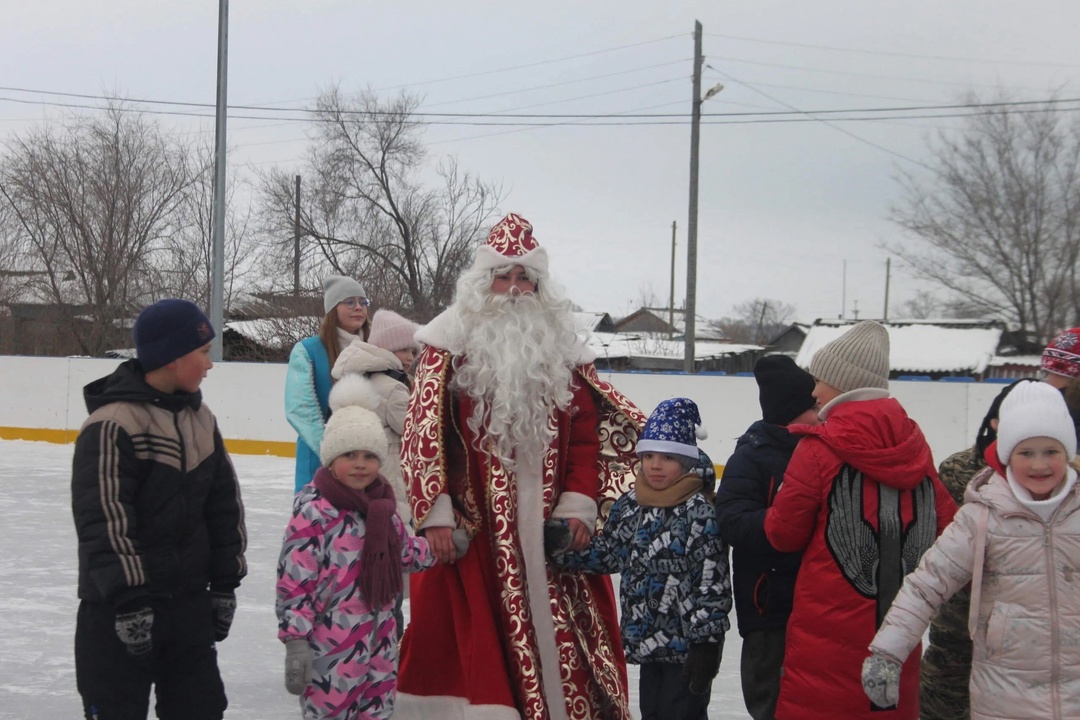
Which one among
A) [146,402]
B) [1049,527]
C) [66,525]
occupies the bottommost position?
[66,525]

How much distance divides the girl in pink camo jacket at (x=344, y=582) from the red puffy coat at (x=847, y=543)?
1070mm

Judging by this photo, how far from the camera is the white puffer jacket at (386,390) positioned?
436 cm

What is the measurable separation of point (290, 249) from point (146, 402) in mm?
23920

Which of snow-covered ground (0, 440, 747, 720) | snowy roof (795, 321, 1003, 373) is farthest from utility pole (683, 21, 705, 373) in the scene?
snow-covered ground (0, 440, 747, 720)

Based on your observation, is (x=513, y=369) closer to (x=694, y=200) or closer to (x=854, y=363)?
(x=854, y=363)

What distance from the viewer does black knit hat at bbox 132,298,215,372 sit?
9.42 feet

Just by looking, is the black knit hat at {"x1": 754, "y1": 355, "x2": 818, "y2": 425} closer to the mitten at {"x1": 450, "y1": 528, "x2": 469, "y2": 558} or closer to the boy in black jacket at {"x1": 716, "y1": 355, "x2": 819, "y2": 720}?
the boy in black jacket at {"x1": 716, "y1": 355, "x2": 819, "y2": 720}

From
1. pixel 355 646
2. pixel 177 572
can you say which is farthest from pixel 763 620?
pixel 177 572

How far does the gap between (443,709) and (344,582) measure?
69 cm

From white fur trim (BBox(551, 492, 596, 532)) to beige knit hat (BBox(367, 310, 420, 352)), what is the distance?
47.4 inches

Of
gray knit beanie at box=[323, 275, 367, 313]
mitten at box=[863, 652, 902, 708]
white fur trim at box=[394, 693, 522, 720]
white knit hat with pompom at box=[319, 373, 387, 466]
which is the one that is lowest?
white fur trim at box=[394, 693, 522, 720]

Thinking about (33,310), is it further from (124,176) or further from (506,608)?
(506,608)

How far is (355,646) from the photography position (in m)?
3.15

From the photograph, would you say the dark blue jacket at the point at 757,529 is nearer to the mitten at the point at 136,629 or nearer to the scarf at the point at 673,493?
the scarf at the point at 673,493
